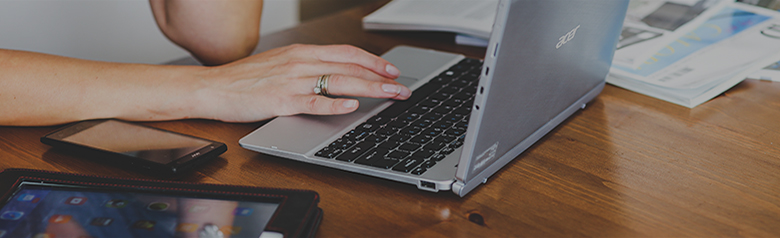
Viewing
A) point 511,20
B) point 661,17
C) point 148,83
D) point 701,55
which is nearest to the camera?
point 511,20

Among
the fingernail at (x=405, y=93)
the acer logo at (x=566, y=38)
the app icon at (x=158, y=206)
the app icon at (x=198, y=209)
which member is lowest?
the fingernail at (x=405, y=93)

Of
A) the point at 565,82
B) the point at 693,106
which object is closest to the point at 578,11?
the point at 565,82

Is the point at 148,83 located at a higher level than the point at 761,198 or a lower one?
higher

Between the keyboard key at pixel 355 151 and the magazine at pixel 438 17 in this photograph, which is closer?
the keyboard key at pixel 355 151

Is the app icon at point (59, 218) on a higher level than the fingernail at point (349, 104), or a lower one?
higher

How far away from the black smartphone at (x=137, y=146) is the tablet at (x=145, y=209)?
60 millimetres

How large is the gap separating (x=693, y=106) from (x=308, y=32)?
2.17 ft

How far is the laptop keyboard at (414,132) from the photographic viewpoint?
0.54 meters

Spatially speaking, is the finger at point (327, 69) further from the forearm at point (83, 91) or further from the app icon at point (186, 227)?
the app icon at point (186, 227)

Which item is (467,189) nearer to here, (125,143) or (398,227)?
(398,227)

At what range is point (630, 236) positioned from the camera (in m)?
0.45

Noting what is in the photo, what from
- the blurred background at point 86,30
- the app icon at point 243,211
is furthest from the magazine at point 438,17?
the blurred background at point 86,30

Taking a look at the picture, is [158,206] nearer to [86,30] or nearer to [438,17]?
[438,17]

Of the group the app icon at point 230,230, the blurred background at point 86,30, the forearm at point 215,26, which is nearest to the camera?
the app icon at point 230,230
